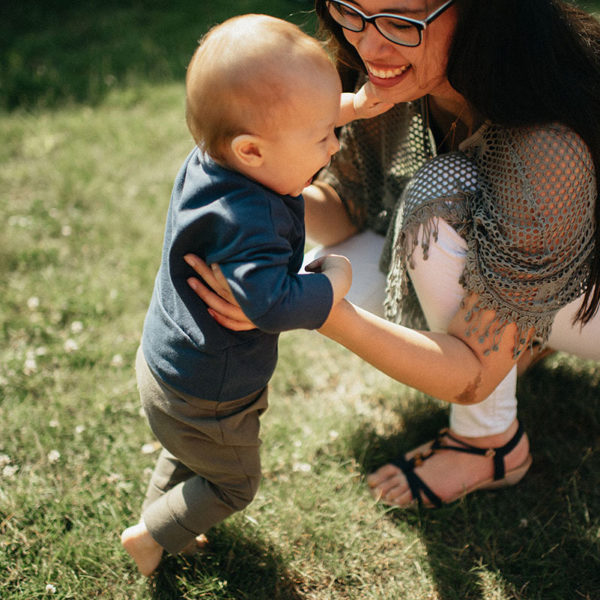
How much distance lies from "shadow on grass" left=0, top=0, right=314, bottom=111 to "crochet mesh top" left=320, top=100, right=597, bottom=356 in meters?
2.75

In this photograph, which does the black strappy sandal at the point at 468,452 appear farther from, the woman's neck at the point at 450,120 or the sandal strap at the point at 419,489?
the woman's neck at the point at 450,120

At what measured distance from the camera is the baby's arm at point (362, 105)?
1.78m

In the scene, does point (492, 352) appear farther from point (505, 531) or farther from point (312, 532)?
point (312, 532)

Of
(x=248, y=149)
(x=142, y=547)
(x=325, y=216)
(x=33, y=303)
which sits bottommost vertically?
(x=33, y=303)

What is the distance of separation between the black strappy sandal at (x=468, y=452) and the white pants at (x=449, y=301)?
0.06 meters

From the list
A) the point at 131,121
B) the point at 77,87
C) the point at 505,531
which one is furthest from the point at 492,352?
the point at 77,87

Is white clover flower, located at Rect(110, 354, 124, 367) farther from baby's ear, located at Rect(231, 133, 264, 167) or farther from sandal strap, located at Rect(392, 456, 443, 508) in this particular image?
baby's ear, located at Rect(231, 133, 264, 167)

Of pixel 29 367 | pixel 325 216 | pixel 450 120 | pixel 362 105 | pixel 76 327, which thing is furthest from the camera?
pixel 76 327

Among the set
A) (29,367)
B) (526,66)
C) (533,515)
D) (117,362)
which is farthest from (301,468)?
(526,66)

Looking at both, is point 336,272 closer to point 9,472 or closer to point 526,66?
point 526,66

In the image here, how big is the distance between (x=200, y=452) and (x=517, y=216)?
964 millimetres

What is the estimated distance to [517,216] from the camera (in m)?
1.59

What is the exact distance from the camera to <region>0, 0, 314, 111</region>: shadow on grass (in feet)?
14.6

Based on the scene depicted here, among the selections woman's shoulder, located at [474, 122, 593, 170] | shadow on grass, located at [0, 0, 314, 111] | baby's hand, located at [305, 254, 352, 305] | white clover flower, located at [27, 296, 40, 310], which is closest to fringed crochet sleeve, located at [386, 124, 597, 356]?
woman's shoulder, located at [474, 122, 593, 170]
